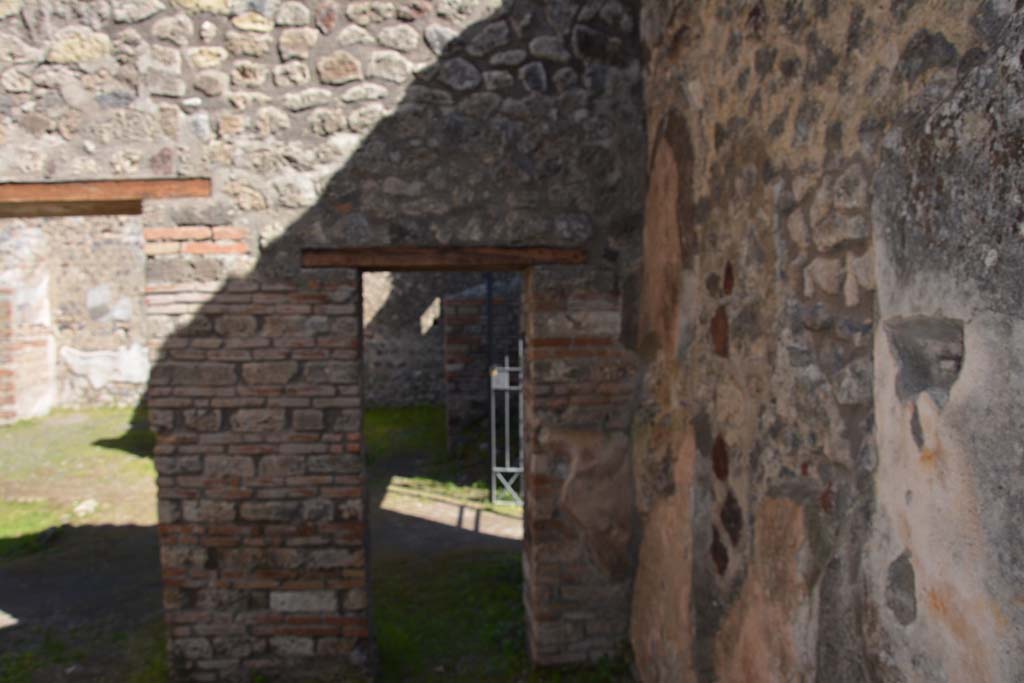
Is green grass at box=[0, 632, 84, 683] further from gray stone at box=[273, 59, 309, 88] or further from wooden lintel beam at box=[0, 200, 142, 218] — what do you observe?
gray stone at box=[273, 59, 309, 88]

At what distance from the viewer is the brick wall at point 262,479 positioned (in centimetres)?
345

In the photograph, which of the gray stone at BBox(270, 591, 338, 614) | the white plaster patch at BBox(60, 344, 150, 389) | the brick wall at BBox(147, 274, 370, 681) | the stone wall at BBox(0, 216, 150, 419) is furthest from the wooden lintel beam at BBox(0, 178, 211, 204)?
the white plaster patch at BBox(60, 344, 150, 389)

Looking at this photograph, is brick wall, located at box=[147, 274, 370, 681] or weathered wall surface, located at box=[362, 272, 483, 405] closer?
brick wall, located at box=[147, 274, 370, 681]

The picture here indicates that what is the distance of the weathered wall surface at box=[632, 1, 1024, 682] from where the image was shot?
1173 millimetres

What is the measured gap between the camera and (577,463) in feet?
11.9

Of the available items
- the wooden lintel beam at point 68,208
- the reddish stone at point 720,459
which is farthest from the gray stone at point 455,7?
the reddish stone at point 720,459

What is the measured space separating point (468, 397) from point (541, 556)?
201 inches

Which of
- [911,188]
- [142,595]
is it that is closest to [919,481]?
[911,188]

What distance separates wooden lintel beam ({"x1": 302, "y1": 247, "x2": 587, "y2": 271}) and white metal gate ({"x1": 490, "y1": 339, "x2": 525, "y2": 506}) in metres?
2.73

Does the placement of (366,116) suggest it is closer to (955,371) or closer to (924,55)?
(924,55)

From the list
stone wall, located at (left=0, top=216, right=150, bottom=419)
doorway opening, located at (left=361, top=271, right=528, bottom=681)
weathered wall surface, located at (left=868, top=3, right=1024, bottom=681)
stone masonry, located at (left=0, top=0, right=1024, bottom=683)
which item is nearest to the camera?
weathered wall surface, located at (left=868, top=3, right=1024, bottom=681)

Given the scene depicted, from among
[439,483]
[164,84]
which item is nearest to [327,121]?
[164,84]

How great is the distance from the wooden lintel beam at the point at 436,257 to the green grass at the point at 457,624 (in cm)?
210

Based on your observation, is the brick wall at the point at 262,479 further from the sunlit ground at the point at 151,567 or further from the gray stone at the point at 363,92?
the gray stone at the point at 363,92
